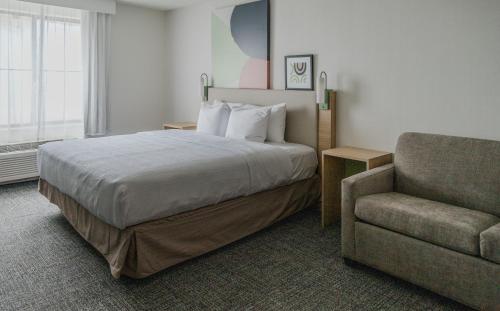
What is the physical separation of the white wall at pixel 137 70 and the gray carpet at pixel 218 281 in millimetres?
2680

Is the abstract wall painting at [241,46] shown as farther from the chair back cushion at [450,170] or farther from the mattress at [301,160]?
the chair back cushion at [450,170]

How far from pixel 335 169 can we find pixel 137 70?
3.55 m

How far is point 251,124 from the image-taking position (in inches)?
151

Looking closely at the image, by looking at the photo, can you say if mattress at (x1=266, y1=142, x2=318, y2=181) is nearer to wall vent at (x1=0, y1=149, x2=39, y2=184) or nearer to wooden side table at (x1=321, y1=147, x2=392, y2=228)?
wooden side table at (x1=321, y1=147, x2=392, y2=228)

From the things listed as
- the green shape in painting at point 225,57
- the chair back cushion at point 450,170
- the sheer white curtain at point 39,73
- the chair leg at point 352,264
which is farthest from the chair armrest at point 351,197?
the sheer white curtain at point 39,73

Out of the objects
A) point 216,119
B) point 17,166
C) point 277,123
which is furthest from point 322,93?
point 17,166

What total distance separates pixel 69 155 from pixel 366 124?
261cm

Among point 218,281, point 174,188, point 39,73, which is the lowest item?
point 218,281

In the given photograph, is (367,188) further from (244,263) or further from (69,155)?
(69,155)

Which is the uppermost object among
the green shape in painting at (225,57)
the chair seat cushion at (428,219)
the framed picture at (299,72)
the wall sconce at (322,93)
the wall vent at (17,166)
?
the green shape in painting at (225,57)

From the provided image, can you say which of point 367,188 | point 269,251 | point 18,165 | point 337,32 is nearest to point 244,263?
point 269,251

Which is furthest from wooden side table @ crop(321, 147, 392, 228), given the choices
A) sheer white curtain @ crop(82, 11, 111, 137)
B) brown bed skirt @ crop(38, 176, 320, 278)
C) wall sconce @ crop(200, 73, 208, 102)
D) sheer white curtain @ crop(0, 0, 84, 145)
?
sheer white curtain @ crop(0, 0, 84, 145)

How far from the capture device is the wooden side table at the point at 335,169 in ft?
10.5

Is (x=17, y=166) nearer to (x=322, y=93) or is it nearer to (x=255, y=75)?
(x=255, y=75)
